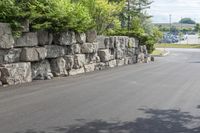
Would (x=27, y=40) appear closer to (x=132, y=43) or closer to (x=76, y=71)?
(x=76, y=71)

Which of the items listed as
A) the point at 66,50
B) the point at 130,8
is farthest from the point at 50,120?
the point at 130,8

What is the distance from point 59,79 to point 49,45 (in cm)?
137

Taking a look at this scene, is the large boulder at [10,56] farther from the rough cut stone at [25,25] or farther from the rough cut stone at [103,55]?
the rough cut stone at [103,55]

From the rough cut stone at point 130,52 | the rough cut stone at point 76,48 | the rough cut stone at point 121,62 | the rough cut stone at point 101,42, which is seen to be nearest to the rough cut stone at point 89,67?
the rough cut stone at point 76,48

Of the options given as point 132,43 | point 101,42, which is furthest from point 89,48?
point 132,43

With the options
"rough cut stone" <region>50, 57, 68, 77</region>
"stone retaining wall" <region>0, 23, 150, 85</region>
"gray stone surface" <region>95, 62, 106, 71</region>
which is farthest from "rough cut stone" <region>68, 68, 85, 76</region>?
"gray stone surface" <region>95, 62, 106, 71</region>

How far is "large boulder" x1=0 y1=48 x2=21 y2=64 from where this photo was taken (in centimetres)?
1329

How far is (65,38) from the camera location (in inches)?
677

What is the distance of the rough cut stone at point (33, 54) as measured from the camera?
14258 mm

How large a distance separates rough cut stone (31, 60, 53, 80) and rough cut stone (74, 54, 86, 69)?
216cm

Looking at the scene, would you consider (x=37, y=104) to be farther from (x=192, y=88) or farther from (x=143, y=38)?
(x=143, y=38)

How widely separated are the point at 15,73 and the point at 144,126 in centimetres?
643

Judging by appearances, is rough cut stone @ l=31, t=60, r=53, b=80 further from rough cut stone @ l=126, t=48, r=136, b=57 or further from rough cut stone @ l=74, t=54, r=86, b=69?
rough cut stone @ l=126, t=48, r=136, b=57

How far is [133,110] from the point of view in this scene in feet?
32.4
